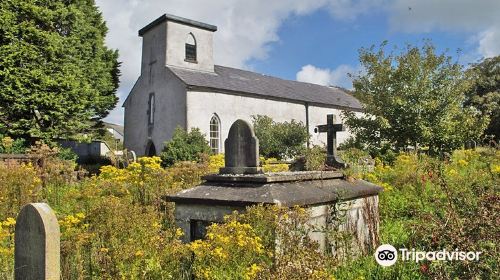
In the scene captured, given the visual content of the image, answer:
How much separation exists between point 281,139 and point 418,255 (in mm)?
17447

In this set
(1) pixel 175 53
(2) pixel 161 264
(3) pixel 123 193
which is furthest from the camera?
(1) pixel 175 53

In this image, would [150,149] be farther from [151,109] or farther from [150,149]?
[151,109]

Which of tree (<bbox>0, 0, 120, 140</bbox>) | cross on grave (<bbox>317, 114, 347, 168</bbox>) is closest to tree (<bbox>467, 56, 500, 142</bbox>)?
cross on grave (<bbox>317, 114, 347, 168</bbox>)

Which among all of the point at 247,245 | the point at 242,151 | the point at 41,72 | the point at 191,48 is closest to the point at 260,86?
the point at 191,48

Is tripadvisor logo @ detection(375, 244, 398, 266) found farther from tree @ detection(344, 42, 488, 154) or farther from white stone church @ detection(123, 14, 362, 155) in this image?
white stone church @ detection(123, 14, 362, 155)

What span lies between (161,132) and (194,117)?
110 inches

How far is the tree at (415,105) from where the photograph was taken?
1644 centimetres

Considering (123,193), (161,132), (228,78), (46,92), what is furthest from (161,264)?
(228,78)

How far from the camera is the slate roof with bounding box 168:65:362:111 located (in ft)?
73.7

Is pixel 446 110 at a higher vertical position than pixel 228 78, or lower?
lower

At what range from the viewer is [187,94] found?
21219mm

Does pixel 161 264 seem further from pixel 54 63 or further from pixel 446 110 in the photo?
pixel 54 63

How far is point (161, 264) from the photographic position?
11.8 feet

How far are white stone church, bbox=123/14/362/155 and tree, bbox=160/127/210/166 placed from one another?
2.85 metres
